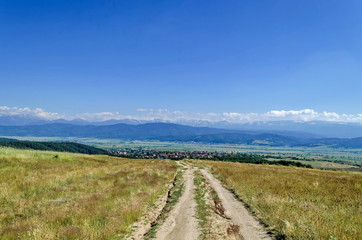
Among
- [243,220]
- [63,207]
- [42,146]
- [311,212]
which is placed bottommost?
[42,146]

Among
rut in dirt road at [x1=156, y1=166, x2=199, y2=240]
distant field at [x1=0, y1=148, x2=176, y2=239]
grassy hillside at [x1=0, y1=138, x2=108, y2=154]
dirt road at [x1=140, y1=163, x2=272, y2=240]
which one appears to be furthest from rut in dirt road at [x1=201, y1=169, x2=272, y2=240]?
grassy hillside at [x1=0, y1=138, x2=108, y2=154]

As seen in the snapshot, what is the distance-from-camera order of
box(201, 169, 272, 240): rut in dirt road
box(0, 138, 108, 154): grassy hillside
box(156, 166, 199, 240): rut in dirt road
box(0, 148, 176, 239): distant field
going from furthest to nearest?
1. box(0, 138, 108, 154): grassy hillside
2. box(201, 169, 272, 240): rut in dirt road
3. box(0, 148, 176, 239): distant field
4. box(156, 166, 199, 240): rut in dirt road

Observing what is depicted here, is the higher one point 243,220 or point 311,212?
point 311,212

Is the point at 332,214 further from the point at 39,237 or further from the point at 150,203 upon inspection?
the point at 39,237

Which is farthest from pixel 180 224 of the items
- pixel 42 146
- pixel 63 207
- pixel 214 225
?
Result: pixel 42 146

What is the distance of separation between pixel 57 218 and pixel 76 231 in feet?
9.02

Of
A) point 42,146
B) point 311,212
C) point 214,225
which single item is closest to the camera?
point 214,225

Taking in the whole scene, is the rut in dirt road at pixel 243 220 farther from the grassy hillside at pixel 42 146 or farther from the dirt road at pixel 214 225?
the grassy hillside at pixel 42 146

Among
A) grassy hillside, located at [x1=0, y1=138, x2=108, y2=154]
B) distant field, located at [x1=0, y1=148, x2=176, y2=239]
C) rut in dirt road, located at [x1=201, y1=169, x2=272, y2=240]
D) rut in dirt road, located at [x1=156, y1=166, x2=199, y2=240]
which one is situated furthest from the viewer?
grassy hillside, located at [x1=0, y1=138, x2=108, y2=154]

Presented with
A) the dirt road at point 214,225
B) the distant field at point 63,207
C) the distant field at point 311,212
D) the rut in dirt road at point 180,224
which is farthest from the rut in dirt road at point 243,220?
the distant field at point 63,207

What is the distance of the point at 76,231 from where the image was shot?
992 cm

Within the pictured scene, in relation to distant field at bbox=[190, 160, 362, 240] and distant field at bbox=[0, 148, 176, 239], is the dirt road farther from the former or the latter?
distant field at bbox=[0, 148, 176, 239]

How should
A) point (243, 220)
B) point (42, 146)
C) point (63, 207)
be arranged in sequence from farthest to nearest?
point (42, 146), point (63, 207), point (243, 220)

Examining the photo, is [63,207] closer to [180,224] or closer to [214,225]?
[180,224]
